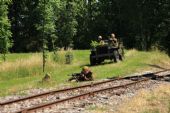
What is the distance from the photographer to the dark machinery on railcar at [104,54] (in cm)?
3288

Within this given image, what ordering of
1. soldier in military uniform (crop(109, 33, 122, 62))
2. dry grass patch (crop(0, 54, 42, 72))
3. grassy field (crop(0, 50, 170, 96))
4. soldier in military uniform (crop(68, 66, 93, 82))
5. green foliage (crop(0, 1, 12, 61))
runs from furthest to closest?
green foliage (crop(0, 1, 12, 61)) → soldier in military uniform (crop(109, 33, 122, 62)) → dry grass patch (crop(0, 54, 42, 72)) → soldier in military uniform (crop(68, 66, 93, 82)) → grassy field (crop(0, 50, 170, 96))

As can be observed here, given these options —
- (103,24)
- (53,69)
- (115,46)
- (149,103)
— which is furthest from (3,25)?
(103,24)

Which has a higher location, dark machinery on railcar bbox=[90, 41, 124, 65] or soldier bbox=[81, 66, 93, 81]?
dark machinery on railcar bbox=[90, 41, 124, 65]

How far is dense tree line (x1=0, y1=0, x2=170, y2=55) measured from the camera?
5862 centimetres

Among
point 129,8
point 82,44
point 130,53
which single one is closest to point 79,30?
point 82,44

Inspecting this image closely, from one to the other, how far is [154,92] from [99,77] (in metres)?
7.36

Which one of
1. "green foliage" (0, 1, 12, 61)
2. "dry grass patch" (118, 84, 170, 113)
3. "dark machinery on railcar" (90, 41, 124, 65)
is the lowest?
"dry grass patch" (118, 84, 170, 113)

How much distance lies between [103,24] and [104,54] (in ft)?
112

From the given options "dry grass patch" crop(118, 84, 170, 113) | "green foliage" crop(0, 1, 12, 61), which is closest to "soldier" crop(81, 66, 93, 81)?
"dry grass patch" crop(118, 84, 170, 113)

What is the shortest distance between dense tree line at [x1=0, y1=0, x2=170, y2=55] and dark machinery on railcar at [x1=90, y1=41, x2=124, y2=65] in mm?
17785

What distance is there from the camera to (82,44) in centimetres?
7438

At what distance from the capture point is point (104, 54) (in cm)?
3306

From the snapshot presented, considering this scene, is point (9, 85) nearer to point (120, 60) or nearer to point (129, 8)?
point (120, 60)

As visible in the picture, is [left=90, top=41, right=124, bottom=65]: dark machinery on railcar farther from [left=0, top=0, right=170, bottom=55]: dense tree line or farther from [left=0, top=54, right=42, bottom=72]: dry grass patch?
[left=0, top=0, right=170, bottom=55]: dense tree line
